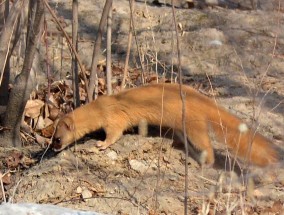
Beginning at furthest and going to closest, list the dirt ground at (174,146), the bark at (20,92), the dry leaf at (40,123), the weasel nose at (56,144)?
the dry leaf at (40,123), the weasel nose at (56,144), the bark at (20,92), the dirt ground at (174,146)

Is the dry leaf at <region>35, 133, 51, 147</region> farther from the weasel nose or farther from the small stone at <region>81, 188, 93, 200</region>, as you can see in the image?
the small stone at <region>81, 188, 93, 200</region>

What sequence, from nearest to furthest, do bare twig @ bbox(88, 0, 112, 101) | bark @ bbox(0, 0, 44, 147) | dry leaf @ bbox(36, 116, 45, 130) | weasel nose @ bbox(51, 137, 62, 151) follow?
bark @ bbox(0, 0, 44, 147) → weasel nose @ bbox(51, 137, 62, 151) → bare twig @ bbox(88, 0, 112, 101) → dry leaf @ bbox(36, 116, 45, 130)

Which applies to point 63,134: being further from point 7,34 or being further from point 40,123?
point 7,34

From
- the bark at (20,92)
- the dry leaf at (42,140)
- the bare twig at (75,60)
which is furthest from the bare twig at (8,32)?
the dry leaf at (42,140)

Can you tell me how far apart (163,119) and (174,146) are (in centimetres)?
22

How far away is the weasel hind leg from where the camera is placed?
19.8ft

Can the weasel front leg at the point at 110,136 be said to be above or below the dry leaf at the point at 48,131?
above

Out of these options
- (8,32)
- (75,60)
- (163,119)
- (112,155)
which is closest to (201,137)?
(163,119)

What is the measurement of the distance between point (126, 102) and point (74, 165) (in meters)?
0.72

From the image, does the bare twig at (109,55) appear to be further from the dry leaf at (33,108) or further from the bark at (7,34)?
the bark at (7,34)

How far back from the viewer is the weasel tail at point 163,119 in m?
5.96

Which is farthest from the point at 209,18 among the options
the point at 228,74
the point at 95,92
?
the point at 95,92

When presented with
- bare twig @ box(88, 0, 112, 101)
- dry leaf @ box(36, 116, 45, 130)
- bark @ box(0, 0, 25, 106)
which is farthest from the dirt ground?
bark @ box(0, 0, 25, 106)

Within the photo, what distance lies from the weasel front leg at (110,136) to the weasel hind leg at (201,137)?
0.51 metres
